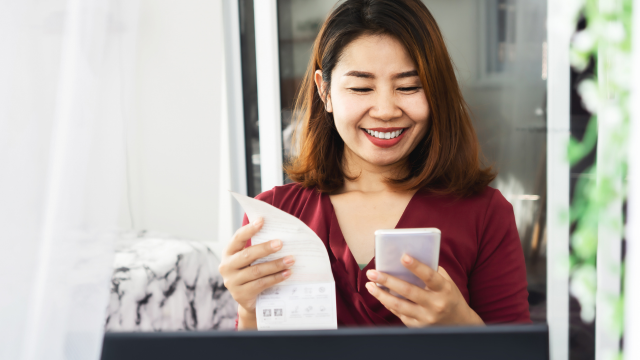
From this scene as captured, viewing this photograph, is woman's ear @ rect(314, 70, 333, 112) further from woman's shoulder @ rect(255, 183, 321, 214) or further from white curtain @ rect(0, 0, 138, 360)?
white curtain @ rect(0, 0, 138, 360)

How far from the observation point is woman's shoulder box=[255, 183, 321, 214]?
109cm

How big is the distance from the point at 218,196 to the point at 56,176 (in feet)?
5.05

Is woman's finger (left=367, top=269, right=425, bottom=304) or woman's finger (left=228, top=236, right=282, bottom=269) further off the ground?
woman's finger (left=228, top=236, right=282, bottom=269)

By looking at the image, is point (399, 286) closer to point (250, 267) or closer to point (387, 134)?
point (250, 267)

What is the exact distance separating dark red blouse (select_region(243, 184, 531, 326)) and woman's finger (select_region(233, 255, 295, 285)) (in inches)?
10.1

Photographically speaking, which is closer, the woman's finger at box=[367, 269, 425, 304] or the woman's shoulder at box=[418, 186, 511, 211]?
the woman's finger at box=[367, 269, 425, 304]

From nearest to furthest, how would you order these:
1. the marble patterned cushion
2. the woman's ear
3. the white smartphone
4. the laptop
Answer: the laptop, the white smartphone, the woman's ear, the marble patterned cushion

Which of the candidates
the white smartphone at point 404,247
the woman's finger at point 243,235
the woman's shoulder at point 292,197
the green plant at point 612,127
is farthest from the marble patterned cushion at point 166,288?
the green plant at point 612,127

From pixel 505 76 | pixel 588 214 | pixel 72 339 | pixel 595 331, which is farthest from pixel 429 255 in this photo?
pixel 595 331

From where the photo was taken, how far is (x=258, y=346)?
1.24 feet

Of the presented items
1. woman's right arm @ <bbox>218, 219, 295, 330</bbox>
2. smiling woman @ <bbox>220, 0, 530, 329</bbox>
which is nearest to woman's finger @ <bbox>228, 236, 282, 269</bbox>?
woman's right arm @ <bbox>218, 219, 295, 330</bbox>

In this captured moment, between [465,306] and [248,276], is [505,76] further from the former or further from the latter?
[248,276]

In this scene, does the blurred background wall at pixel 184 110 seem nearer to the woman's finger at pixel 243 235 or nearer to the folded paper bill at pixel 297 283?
the woman's finger at pixel 243 235

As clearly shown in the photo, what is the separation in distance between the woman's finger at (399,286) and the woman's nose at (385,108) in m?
0.37
